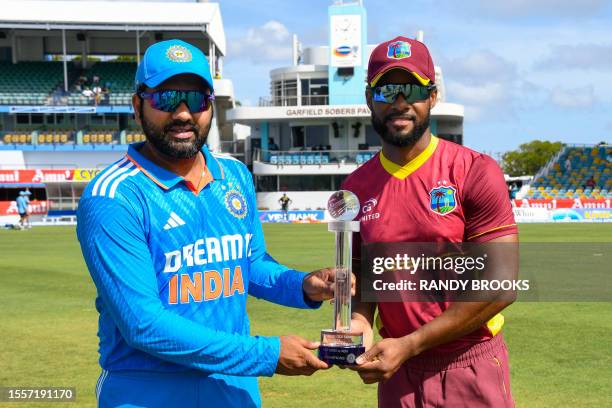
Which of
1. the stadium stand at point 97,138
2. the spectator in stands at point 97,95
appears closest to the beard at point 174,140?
the stadium stand at point 97,138

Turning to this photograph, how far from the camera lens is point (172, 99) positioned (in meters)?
3.20

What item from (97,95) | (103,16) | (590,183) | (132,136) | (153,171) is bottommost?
(590,183)

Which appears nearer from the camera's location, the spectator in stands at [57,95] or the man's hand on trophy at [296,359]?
the man's hand on trophy at [296,359]

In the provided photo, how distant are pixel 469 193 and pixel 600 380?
4.31 metres

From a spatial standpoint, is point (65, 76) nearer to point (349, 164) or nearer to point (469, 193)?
point (349, 164)

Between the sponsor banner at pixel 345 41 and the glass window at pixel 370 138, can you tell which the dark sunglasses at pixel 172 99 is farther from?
the glass window at pixel 370 138

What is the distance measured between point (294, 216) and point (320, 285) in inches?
1593

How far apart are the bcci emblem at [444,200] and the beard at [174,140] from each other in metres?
1.04

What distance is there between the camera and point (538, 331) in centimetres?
912

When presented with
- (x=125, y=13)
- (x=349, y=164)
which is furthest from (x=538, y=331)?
(x=125, y=13)

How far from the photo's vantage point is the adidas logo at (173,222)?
3090 millimetres

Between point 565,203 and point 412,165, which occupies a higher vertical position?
point 412,165

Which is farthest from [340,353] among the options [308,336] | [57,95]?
[57,95]

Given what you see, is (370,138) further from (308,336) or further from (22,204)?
(308,336)
